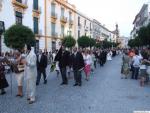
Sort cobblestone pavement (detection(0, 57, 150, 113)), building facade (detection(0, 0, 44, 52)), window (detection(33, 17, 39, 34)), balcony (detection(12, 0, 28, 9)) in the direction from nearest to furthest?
cobblestone pavement (detection(0, 57, 150, 113))
building facade (detection(0, 0, 44, 52))
balcony (detection(12, 0, 28, 9))
window (detection(33, 17, 39, 34))

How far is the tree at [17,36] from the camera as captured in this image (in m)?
23.9

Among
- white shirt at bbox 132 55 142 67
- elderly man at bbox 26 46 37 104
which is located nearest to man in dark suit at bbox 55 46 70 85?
white shirt at bbox 132 55 142 67

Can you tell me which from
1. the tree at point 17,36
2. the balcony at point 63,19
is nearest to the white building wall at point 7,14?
the tree at point 17,36

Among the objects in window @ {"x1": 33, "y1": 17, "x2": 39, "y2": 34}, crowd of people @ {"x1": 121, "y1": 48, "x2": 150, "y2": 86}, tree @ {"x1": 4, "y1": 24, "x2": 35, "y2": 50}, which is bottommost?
crowd of people @ {"x1": 121, "y1": 48, "x2": 150, "y2": 86}

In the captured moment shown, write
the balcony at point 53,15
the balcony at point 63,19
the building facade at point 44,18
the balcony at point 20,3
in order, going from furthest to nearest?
the balcony at point 63,19
the balcony at point 53,15
the balcony at point 20,3
the building facade at point 44,18

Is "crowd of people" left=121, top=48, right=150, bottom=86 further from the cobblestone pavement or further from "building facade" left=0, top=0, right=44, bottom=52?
"building facade" left=0, top=0, right=44, bottom=52

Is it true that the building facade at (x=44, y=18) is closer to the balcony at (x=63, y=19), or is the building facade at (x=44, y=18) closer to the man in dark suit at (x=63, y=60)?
the balcony at (x=63, y=19)

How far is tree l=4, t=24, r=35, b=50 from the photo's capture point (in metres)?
23.9

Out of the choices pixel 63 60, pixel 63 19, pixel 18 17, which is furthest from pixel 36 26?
pixel 63 60

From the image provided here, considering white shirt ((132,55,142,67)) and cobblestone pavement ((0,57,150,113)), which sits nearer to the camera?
cobblestone pavement ((0,57,150,113))

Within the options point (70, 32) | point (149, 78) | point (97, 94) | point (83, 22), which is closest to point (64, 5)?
point (70, 32)

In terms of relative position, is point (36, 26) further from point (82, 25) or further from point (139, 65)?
point (82, 25)

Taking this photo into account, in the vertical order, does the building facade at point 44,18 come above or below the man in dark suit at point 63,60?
above

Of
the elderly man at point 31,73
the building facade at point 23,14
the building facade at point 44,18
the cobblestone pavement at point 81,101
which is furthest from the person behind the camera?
the building facade at point 44,18
